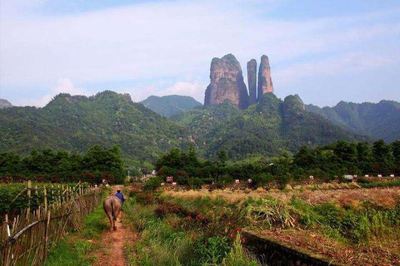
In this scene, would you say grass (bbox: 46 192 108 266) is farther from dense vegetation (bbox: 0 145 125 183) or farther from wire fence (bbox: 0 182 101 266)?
dense vegetation (bbox: 0 145 125 183)

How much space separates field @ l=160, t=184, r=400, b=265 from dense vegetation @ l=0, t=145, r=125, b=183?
47.5m

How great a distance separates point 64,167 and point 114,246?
50461 mm

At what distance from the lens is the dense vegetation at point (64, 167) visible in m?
59.2

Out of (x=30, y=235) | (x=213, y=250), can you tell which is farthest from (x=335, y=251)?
(x=30, y=235)

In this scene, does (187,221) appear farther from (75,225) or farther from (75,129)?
(75,129)

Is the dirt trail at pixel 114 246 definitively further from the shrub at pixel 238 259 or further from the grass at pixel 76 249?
the shrub at pixel 238 259

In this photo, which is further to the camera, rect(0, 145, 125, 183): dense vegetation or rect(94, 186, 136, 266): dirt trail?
rect(0, 145, 125, 183): dense vegetation

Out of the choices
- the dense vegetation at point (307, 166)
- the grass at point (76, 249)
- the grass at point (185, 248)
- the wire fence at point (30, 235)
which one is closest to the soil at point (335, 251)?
the grass at point (185, 248)

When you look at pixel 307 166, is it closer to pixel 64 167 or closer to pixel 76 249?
pixel 64 167

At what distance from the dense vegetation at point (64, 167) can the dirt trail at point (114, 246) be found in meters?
41.3

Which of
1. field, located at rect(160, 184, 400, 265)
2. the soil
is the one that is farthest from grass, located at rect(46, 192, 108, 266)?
the soil

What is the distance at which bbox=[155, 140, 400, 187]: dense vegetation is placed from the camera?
47.8 metres

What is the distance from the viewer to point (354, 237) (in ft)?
43.2

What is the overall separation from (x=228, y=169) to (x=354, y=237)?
134ft
